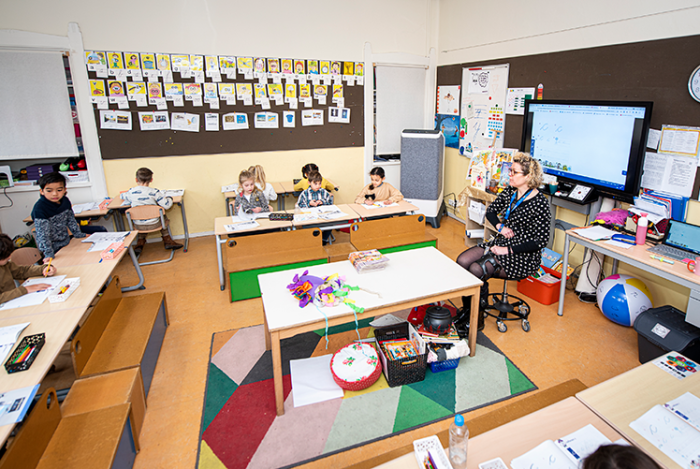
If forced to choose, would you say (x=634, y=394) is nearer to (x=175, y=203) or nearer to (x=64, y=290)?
(x=64, y=290)

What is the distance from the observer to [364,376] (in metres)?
2.57

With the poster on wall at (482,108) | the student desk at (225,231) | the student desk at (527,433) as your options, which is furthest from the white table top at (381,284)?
the poster on wall at (482,108)

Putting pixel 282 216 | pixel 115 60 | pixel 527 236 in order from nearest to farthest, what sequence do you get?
pixel 527 236, pixel 282 216, pixel 115 60

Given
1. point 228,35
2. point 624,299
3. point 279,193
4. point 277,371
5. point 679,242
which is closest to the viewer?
point 277,371

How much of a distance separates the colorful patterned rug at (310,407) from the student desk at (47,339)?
909 millimetres

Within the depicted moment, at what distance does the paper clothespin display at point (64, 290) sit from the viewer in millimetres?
2459

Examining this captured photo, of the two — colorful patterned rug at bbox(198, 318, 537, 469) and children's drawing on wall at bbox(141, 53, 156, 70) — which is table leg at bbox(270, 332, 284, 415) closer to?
colorful patterned rug at bbox(198, 318, 537, 469)

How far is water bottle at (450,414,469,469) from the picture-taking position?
1382mm

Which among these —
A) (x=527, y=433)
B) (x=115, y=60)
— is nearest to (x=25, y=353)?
(x=527, y=433)

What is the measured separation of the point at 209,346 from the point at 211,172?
122 inches

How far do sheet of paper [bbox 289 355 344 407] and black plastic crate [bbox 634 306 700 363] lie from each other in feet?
6.99

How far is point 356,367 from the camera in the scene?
8.67 feet

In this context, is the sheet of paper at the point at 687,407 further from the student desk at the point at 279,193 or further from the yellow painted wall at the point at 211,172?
the yellow painted wall at the point at 211,172

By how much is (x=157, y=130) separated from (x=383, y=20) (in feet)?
11.6
